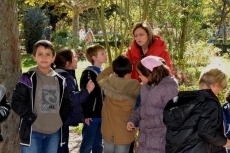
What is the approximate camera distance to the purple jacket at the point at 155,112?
11.3ft

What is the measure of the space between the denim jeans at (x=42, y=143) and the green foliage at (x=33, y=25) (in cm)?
1904

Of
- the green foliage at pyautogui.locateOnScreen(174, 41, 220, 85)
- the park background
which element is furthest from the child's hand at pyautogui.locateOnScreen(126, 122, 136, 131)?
the green foliage at pyautogui.locateOnScreen(174, 41, 220, 85)

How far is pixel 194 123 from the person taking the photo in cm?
297

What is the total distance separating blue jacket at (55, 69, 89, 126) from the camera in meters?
3.90

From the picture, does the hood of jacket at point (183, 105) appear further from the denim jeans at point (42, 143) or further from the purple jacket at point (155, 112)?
the denim jeans at point (42, 143)

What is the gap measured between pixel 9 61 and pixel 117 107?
1.23 metres

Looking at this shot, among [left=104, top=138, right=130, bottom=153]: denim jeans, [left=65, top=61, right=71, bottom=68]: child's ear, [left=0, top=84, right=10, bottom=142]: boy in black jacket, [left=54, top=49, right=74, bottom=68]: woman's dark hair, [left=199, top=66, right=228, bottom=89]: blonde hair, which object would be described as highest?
[left=54, top=49, right=74, bottom=68]: woman's dark hair

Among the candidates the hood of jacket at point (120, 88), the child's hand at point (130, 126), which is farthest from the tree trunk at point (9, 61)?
the child's hand at point (130, 126)

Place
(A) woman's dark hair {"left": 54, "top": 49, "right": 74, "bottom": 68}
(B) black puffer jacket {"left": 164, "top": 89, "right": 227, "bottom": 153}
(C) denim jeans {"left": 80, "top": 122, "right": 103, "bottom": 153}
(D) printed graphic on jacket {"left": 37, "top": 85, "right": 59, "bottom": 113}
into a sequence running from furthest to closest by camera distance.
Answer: (C) denim jeans {"left": 80, "top": 122, "right": 103, "bottom": 153} → (A) woman's dark hair {"left": 54, "top": 49, "right": 74, "bottom": 68} → (D) printed graphic on jacket {"left": 37, "top": 85, "right": 59, "bottom": 113} → (B) black puffer jacket {"left": 164, "top": 89, "right": 227, "bottom": 153}

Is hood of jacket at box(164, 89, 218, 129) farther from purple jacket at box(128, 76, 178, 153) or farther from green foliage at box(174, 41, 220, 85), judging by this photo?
green foliage at box(174, 41, 220, 85)

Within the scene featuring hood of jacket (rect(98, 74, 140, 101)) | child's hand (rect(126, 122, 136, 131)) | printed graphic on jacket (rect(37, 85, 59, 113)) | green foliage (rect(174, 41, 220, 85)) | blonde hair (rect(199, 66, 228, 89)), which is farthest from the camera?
green foliage (rect(174, 41, 220, 85))

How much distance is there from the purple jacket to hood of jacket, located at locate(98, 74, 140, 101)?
1.27ft

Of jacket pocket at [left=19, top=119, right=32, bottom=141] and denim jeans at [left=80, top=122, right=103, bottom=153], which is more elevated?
jacket pocket at [left=19, top=119, right=32, bottom=141]

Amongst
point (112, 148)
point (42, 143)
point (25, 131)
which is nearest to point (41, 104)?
point (25, 131)
